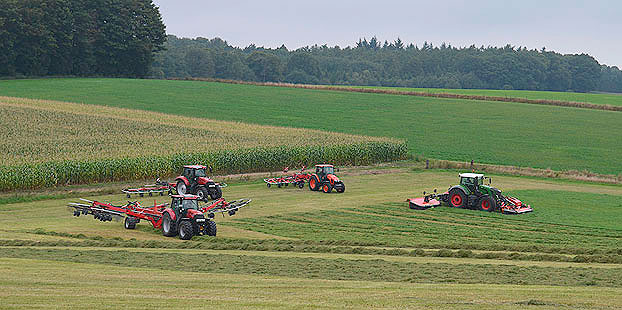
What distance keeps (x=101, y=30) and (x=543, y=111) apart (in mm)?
77267

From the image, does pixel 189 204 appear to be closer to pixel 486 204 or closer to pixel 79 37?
pixel 486 204

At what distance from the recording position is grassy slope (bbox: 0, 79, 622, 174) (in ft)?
206

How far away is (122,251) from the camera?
23281 mm

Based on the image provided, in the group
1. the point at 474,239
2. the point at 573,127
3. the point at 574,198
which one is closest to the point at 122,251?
the point at 474,239

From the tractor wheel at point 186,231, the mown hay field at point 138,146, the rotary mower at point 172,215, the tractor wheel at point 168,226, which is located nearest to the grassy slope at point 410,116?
the mown hay field at point 138,146

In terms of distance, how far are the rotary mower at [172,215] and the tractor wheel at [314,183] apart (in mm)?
10703

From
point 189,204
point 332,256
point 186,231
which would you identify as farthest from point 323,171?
point 332,256

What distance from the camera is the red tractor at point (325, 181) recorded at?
40.2 metres

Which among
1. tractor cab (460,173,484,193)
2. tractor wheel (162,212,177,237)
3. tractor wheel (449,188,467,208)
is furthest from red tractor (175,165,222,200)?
tractor cab (460,173,484,193)

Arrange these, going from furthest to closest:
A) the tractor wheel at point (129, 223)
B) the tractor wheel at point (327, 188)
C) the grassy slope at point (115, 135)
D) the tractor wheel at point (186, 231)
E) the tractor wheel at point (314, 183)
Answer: the grassy slope at point (115, 135), the tractor wheel at point (314, 183), the tractor wheel at point (327, 188), the tractor wheel at point (129, 223), the tractor wheel at point (186, 231)

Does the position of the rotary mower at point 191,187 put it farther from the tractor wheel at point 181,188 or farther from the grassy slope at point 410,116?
the grassy slope at point 410,116

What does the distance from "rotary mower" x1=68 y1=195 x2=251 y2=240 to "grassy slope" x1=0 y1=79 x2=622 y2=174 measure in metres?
34.1

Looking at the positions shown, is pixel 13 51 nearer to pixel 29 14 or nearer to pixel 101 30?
pixel 29 14

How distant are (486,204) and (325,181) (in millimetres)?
9383
